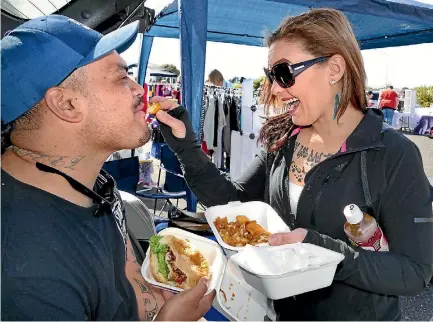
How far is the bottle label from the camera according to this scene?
1.64 meters

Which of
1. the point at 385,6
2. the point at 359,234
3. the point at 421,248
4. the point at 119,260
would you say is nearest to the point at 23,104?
the point at 119,260

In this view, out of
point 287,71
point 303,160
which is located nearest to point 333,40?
point 287,71

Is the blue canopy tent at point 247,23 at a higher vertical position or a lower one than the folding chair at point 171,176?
higher

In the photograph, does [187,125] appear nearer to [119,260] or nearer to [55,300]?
[119,260]

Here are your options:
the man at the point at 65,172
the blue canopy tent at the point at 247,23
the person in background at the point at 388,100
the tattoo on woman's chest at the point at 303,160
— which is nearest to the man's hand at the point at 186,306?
the man at the point at 65,172

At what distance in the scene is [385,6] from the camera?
598 cm

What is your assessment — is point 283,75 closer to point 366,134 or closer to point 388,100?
point 366,134

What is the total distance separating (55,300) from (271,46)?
162 cm

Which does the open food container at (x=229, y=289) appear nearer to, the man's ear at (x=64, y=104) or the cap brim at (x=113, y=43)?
the man's ear at (x=64, y=104)

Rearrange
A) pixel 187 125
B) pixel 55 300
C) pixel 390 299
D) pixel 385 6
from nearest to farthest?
pixel 55 300 < pixel 390 299 < pixel 187 125 < pixel 385 6

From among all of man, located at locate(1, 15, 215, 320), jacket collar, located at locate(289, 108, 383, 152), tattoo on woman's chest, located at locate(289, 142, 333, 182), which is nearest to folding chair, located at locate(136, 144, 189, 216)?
tattoo on woman's chest, located at locate(289, 142, 333, 182)

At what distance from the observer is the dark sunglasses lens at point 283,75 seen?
1896 millimetres

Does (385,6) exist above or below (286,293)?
above

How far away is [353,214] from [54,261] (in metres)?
1.15
